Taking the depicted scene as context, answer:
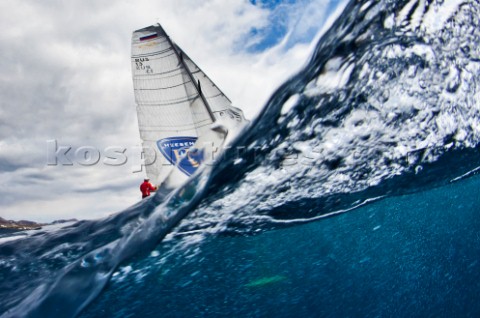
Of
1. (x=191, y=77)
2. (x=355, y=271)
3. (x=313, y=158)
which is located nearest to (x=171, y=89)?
(x=191, y=77)

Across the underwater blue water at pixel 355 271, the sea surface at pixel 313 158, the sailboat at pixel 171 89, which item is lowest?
the underwater blue water at pixel 355 271

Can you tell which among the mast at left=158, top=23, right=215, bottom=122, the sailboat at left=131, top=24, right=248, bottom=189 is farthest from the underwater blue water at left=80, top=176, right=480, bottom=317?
the mast at left=158, top=23, right=215, bottom=122

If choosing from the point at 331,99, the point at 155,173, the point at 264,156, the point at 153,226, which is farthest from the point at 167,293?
the point at 331,99

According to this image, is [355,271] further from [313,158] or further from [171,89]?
[313,158]

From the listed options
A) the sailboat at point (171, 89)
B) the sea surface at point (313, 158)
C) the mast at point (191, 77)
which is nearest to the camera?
the sea surface at point (313, 158)

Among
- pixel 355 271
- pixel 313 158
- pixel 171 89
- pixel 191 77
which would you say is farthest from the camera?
pixel 355 271

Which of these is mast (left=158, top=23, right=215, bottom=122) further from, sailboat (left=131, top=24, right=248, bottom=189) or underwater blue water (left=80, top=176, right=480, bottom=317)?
underwater blue water (left=80, top=176, right=480, bottom=317)

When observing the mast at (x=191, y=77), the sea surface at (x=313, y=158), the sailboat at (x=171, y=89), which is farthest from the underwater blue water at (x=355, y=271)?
the mast at (x=191, y=77)

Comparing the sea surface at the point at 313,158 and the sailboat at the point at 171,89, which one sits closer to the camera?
the sea surface at the point at 313,158

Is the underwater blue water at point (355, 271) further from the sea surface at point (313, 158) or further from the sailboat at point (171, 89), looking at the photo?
the sailboat at point (171, 89)

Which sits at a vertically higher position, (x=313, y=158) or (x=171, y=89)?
(x=171, y=89)

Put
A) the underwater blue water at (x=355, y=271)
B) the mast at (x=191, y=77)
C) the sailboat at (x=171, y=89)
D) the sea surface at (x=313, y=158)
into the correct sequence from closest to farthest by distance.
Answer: the sea surface at (x=313, y=158) → the mast at (x=191, y=77) → the sailboat at (x=171, y=89) → the underwater blue water at (x=355, y=271)

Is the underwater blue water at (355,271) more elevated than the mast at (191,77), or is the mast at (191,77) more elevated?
the mast at (191,77)

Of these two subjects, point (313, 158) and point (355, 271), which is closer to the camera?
point (313, 158)
